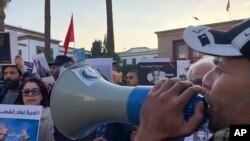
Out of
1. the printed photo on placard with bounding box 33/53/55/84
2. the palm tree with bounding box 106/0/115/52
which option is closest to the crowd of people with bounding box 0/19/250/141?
the printed photo on placard with bounding box 33/53/55/84

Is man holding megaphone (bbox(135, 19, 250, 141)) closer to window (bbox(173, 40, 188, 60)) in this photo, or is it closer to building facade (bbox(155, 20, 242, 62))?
building facade (bbox(155, 20, 242, 62))

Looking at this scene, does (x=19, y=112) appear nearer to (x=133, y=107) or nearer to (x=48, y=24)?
(x=133, y=107)

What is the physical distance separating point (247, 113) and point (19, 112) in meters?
2.47

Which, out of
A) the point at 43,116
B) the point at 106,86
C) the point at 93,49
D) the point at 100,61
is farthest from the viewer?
the point at 93,49

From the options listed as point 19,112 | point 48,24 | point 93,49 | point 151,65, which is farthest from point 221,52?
point 93,49

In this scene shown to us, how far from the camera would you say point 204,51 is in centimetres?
109

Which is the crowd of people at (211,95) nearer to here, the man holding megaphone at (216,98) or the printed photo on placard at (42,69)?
the man holding megaphone at (216,98)

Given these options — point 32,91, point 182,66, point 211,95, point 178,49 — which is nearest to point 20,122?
point 32,91

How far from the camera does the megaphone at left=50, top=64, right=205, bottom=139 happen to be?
1234 millimetres

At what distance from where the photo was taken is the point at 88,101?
4.47ft

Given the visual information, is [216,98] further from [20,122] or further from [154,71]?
[154,71]

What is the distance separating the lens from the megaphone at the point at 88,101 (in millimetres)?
1234

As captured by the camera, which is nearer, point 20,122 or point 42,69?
point 20,122

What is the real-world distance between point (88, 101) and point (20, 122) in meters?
1.98
